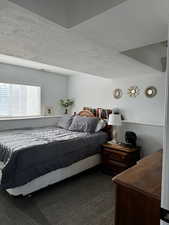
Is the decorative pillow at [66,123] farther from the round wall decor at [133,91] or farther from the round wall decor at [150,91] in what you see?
the round wall decor at [150,91]

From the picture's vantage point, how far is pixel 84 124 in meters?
3.49

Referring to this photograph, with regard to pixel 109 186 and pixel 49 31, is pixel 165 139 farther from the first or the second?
pixel 109 186

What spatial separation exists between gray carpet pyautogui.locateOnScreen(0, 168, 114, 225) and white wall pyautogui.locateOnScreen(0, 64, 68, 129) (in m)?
1.88

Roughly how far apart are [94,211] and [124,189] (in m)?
1.05

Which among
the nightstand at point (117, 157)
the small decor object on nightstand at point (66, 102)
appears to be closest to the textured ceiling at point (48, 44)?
the nightstand at point (117, 157)

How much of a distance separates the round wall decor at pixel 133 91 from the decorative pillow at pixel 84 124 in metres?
1.00

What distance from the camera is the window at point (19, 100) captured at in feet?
12.6

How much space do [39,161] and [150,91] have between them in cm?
262

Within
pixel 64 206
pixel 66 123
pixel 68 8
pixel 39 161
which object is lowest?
pixel 64 206

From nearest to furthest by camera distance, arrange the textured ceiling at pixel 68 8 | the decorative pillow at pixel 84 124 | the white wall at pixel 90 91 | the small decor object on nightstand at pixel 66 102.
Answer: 1. the textured ceiling at pixel 68 8
2. the decorative pillow at pixel 84 124
3. the white wall at pixel 90 91
4. the small decor object on nightstand at pixel 66 102

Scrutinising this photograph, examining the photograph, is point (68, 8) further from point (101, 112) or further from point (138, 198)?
point (101, 112)

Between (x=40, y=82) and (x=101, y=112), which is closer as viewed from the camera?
(x=101, y=112)

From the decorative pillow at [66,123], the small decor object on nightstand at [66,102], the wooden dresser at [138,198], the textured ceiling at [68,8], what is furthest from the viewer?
the small decor object on nightstand at [66,102]

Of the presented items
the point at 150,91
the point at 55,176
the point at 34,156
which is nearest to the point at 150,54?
the point at 150,91
